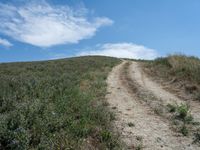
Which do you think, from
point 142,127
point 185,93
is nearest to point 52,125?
point 142,127

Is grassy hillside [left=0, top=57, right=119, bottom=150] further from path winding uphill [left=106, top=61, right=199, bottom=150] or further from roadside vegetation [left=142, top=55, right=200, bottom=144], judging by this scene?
roadside vegetation [left=142, top=55, right=200, bottom=144]

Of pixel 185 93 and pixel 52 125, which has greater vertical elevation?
pixel 185 93

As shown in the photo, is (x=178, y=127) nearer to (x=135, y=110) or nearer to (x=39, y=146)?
(x=135, y=110)

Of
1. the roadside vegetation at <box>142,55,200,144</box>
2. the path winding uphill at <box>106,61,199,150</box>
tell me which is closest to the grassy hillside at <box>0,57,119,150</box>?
the path winding uphill at <box>106,61,199,150</box>

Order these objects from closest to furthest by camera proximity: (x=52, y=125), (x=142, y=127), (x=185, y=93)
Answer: (x=52, y=125) → (x=142, y=127) → (x=185, y=93)

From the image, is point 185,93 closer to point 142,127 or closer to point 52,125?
point 142,127

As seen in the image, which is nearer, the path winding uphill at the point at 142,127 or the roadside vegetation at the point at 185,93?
the path winding uphill at the point at 142,127

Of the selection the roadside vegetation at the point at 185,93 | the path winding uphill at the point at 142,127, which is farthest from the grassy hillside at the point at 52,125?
the roadside vegetation at the point at 185,93

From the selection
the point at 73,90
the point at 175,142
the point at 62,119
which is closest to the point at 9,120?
the point at 62,119

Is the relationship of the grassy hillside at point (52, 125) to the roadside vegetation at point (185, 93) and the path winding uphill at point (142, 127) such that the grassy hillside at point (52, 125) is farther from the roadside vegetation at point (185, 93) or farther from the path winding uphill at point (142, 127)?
the roadside vegetation at point (185, 93)

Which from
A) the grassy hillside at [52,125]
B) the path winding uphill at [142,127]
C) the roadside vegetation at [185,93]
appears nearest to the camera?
the grassy hillside at [52,125]

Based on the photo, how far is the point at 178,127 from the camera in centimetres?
1034

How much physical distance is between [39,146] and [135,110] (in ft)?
21.7

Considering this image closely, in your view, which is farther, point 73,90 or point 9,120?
point 73,90
